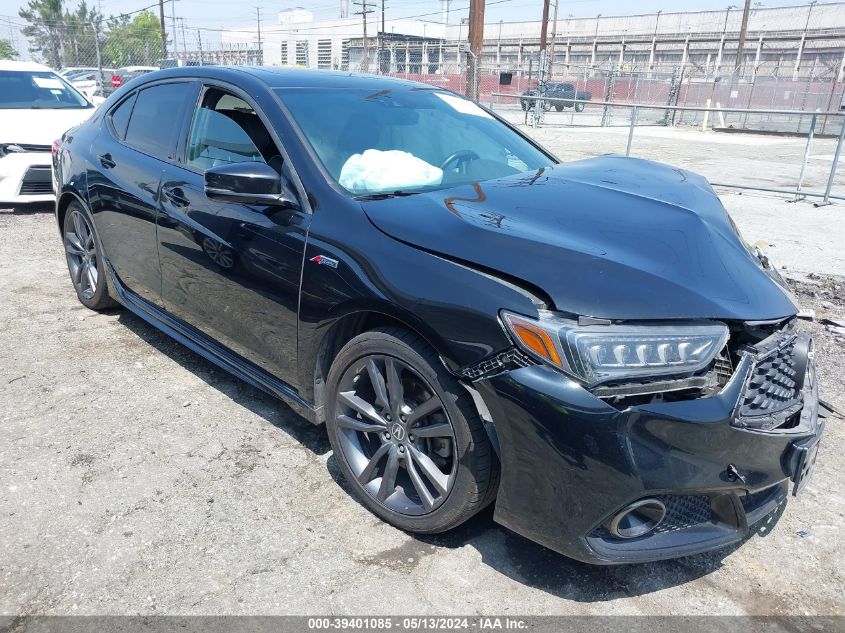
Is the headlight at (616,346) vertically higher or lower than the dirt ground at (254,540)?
higher

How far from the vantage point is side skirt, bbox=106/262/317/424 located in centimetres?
300

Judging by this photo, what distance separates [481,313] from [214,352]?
6.04ft

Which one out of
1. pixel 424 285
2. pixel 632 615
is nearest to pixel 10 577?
pixel 424 285

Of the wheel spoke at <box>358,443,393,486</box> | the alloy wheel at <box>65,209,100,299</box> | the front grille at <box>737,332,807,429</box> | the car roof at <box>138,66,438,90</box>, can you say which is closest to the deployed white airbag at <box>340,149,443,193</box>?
the car roof at <box>138,66,438,90</box>

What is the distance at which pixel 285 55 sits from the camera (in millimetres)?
65875

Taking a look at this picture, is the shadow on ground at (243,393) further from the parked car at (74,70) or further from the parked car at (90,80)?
the parked car at (74,70)

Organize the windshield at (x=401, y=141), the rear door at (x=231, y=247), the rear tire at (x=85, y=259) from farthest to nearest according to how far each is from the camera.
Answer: the rear tire at (x=85, y=259)
the windshield at (x=401, y=141)
the rear door at (x=231, y=247)

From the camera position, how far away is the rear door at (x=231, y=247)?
2.85 metres

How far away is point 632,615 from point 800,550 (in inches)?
33.5

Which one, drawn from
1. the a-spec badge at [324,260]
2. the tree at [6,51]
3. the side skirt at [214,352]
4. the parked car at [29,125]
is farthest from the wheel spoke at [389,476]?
the tree at [6,51]

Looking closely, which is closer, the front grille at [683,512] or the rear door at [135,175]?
the front grille at [683,512]

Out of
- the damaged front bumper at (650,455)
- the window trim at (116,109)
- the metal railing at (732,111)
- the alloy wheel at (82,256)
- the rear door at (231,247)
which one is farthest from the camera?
the metal railing at (732,111)

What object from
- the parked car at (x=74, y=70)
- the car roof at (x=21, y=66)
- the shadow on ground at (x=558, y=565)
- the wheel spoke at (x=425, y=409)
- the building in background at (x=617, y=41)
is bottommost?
the shadow on ground at (x=558, y=565)

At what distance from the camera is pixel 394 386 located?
8.13 feet
